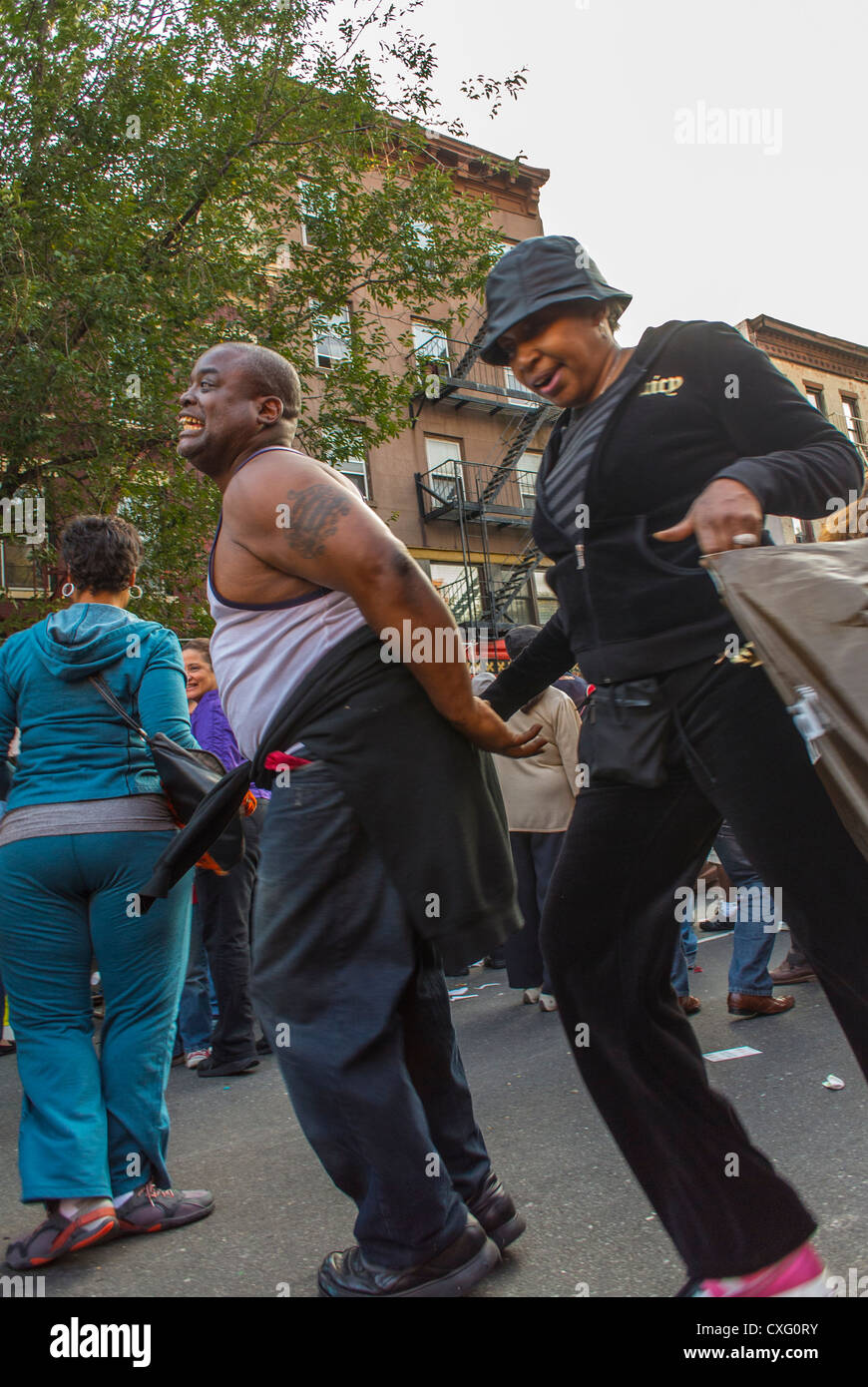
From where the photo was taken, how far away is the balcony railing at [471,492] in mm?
26719

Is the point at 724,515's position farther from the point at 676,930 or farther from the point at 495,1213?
the point at 495,1213

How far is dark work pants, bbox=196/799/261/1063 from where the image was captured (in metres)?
5.34

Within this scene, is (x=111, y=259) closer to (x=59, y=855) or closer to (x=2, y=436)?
(x=2, y=436)

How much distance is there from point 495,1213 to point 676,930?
0.96 metres

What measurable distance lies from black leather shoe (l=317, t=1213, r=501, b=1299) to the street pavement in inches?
2.9

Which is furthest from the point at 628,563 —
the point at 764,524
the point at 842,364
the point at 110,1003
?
the point at 842,364

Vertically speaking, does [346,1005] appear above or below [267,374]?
below

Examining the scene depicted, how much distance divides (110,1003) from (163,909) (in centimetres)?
32

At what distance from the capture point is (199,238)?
12.5m

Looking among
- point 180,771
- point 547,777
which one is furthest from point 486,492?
point 180,771

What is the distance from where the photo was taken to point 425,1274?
2250mm

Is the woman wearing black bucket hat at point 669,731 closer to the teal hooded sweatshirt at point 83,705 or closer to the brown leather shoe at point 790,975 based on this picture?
the teal hooded sweatshirt at point 83,705

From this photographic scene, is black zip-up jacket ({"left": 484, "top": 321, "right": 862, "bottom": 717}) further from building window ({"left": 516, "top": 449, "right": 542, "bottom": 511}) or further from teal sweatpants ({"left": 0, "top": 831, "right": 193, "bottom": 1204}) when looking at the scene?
building window ({"left": 516, "top": 449, "right": 542, "bottom": 511})

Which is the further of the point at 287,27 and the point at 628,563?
the point at 287,27
